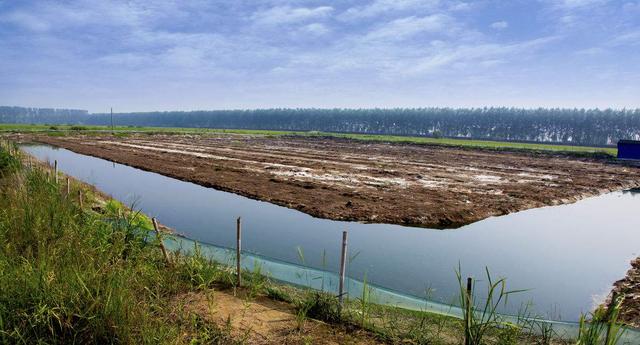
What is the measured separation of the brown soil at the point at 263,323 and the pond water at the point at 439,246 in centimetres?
107

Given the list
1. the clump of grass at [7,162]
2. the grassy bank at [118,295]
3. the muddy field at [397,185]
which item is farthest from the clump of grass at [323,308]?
the clump of grass at [7,162]

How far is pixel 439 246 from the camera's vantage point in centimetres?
909

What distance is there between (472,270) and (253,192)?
8.91 meters

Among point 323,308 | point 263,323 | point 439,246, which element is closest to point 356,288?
point 323,308

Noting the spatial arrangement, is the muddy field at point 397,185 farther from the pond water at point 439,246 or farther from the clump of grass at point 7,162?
the clump of grass at point 7,162

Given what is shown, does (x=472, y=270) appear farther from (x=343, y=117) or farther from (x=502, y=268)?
(x=343, y=117)

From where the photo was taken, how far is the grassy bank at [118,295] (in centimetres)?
341

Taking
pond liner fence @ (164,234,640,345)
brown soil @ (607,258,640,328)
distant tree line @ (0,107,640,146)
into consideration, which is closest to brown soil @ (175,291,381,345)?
pond liner fence @ (164,234,640,345)

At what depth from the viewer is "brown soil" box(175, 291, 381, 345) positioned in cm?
412

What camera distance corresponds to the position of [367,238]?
9.38 metres

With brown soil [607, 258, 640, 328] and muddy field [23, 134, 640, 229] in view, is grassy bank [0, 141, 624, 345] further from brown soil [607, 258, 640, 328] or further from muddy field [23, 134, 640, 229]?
muddy field [23, 134, 640, 229]

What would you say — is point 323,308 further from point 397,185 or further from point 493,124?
point 493,124

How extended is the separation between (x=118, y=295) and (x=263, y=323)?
1647 millimetres

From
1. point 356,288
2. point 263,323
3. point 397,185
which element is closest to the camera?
point 263,323
